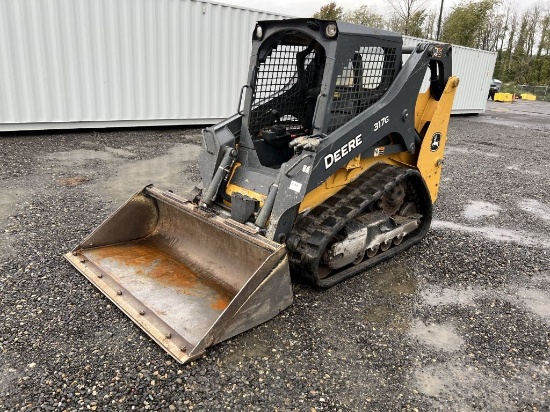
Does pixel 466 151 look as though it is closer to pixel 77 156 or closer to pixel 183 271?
pixel 77 156

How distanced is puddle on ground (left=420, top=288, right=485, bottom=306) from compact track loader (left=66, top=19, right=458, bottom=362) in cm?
58

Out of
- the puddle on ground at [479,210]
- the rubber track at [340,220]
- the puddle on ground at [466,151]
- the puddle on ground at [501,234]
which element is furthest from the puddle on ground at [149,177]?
the puddle on ground at [466,151]

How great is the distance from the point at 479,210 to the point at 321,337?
394cm

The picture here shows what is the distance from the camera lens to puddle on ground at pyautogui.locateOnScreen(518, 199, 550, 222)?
20.1 feet

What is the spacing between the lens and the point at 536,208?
6.44 m

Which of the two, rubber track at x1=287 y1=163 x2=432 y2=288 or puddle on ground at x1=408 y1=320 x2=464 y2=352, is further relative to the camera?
rubber track at x1=287 y1=163 x2=432 y2=288

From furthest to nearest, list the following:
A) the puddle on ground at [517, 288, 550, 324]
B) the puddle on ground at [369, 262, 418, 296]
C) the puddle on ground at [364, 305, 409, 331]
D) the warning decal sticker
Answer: the warning decal sticker < the puddle on ground at [369, 262, 418, 296] < the puddle on ground at [517, 288, 550, 324] < the puddle on ground at [364, 305, 409, 331]

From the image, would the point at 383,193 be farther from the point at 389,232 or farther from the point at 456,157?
the point at 456,157

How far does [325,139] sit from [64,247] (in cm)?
260

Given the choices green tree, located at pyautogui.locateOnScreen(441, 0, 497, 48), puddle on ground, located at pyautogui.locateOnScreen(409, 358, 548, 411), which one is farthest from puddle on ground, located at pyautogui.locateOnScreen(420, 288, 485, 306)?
green tree, located at pyautogui.locateOnScreen(441, 0, 497, 48)

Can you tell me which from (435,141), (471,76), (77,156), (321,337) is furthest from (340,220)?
(471,76)

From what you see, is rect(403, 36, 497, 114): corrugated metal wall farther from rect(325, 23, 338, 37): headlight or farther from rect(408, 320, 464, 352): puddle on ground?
rect(408, 320, 464, 352): puddle on ground

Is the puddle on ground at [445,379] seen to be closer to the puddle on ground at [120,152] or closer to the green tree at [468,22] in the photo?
the puddle on ground at [120,152]

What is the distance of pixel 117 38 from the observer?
30.6 feet
